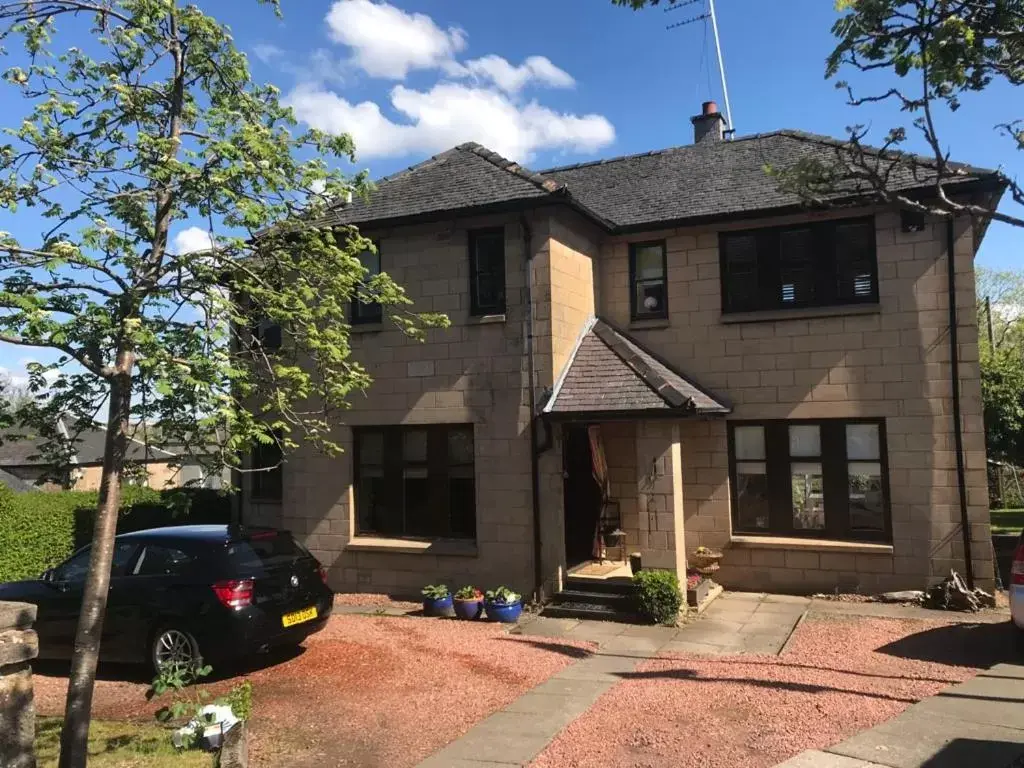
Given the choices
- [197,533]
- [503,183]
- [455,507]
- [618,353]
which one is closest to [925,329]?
[618,353]

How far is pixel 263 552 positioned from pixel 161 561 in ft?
3.59

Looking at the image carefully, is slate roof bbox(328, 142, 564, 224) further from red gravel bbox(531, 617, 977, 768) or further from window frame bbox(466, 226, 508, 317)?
red gravel bbox(531, 617, 977, 768)

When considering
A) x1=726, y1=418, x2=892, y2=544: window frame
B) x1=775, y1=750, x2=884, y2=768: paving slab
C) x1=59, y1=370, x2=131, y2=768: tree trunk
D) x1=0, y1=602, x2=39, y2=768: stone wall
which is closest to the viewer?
x1=0, y1=602, x2=39, y2=768: stone wall

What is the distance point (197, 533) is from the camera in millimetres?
8523

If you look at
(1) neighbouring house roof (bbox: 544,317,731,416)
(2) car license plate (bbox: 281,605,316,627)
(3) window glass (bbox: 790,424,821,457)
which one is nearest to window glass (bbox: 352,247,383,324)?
(1) neighbouring house roof (bbox: 544,317,731,416)

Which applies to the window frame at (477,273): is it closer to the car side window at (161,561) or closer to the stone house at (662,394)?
the stone house at (662,394)

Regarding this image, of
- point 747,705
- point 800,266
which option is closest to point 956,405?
point 800,266

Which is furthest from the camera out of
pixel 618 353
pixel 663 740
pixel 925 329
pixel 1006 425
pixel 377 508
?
pixel 1006 425

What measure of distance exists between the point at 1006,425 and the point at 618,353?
1122 cm

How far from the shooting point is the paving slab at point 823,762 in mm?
5309

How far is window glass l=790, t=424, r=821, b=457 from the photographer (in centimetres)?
1190

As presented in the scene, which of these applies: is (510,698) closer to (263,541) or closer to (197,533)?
(263,541)

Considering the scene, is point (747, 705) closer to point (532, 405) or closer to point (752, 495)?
point (532, 405)

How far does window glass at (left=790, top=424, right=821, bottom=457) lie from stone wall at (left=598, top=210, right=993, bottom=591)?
0.30 m
